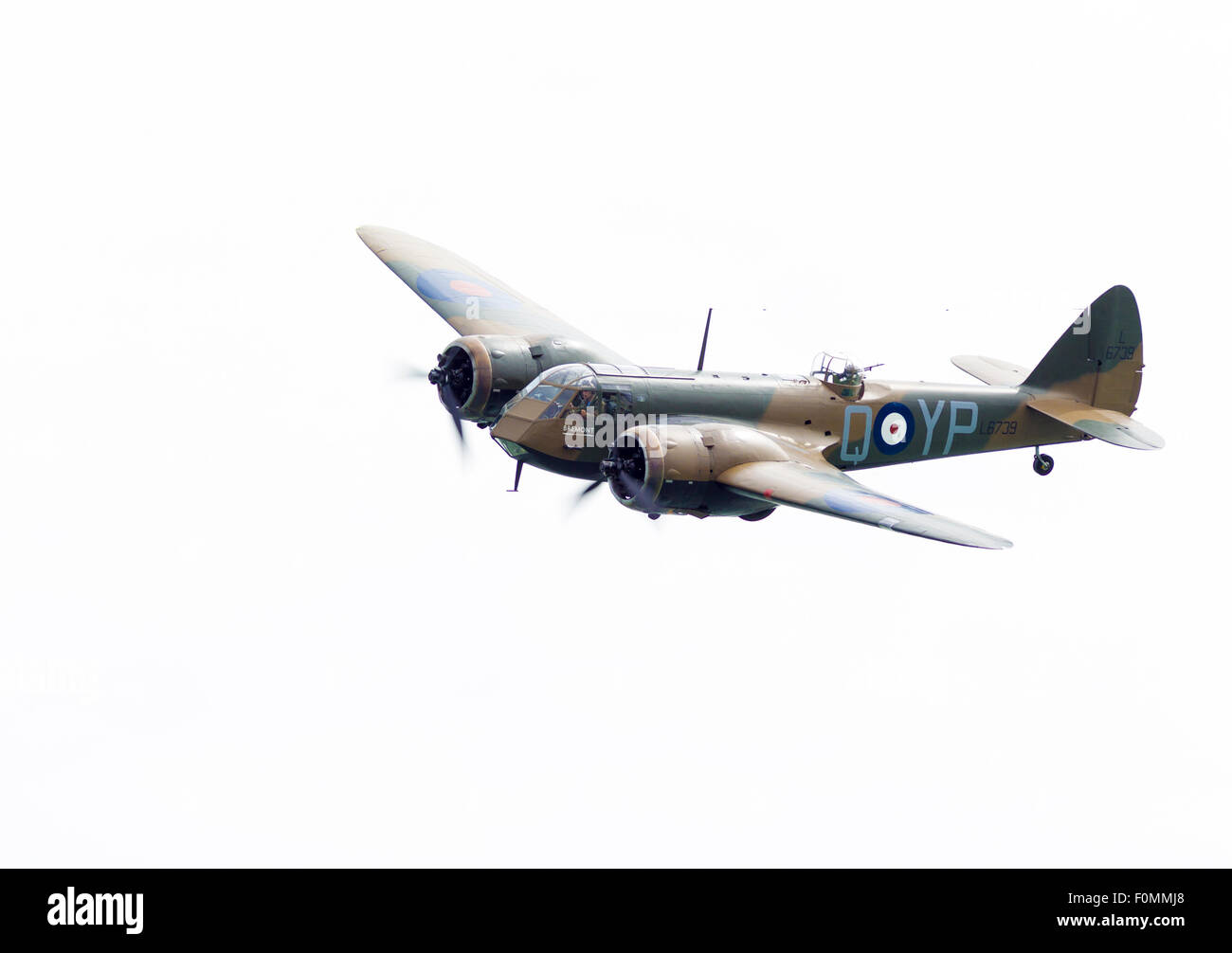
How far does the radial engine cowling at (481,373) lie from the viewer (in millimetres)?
21766

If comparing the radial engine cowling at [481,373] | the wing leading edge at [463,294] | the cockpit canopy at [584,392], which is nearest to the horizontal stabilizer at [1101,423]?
the wing leading edge at [463,294]

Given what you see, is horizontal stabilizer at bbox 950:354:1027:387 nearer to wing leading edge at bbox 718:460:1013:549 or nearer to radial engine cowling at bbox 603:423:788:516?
wing leading edge at bbox 718:460:1013:549

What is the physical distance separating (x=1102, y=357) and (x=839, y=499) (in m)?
8.02

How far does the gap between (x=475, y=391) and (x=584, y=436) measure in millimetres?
2439

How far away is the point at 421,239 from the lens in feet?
87.2

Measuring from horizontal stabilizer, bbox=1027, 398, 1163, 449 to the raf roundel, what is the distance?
2.56 m

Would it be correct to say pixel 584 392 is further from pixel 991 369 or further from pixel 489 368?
pixel 991 369

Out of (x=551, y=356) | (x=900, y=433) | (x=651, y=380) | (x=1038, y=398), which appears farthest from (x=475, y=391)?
(x=1038, y=398)

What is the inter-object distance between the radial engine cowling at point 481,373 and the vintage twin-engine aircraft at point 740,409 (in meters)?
0.02

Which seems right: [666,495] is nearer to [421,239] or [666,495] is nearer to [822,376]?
[822,376]

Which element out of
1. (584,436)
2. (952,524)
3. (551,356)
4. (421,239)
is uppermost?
(421,239)

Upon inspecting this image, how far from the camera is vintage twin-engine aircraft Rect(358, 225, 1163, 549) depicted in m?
18.7

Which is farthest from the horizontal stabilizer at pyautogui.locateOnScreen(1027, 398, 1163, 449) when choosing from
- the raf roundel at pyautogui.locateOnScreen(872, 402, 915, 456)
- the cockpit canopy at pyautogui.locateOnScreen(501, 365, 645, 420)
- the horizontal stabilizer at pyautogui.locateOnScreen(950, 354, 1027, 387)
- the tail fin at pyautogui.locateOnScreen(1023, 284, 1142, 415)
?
the cockpit canopy at pyautogui.locateOnScreen(501, 365, 645, 420)

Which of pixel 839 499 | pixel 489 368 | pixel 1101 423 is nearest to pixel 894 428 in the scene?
pixel 1101 423
